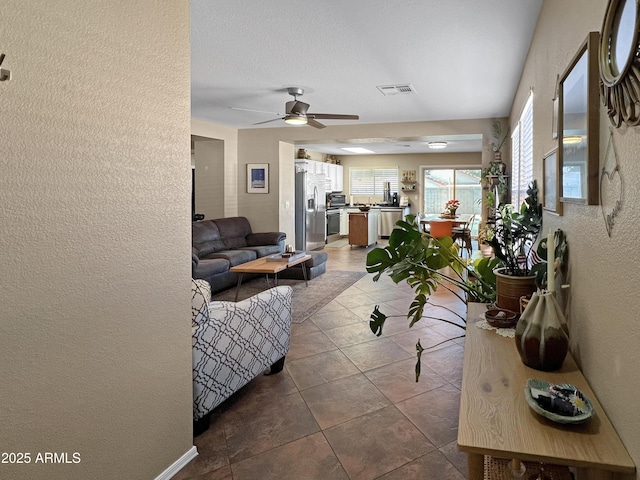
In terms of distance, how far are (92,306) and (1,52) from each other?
2.75 ft

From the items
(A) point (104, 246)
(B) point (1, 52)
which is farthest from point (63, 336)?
(B) point (1, 52)

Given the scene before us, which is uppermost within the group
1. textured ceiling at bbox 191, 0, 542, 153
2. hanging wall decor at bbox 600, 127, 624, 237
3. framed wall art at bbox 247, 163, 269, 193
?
textured ceiling at bbox 191, 0, 542, 153

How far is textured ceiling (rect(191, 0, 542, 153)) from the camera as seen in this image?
2881 mm

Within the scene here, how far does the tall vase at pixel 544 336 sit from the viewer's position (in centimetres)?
142

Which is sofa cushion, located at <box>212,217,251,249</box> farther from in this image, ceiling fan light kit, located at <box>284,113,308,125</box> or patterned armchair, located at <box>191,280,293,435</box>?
patterned armchair, located at <box>191,280,293,435</box>

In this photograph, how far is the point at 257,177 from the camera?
7922 millimetres

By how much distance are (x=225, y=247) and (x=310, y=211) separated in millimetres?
2864

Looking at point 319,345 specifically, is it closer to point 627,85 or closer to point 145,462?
point 145,462

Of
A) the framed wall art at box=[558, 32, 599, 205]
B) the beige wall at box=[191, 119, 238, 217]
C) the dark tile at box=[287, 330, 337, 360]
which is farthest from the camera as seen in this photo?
the beige wall at box=[191, 119, 238, 217]

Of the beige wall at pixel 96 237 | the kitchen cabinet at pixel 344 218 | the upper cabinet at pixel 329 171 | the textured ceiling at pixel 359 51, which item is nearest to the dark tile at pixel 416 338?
the beige wall at pixel 96 237

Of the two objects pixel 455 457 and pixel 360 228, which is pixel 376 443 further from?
pixel 360 228

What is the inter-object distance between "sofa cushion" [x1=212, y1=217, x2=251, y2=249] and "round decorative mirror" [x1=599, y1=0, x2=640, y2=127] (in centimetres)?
627

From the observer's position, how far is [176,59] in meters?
1.95

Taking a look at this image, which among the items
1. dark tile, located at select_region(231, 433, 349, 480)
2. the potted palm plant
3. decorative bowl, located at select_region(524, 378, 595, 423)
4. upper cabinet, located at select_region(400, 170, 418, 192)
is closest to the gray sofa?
dark tile, located at select_region(231, 433, 349, 480)
